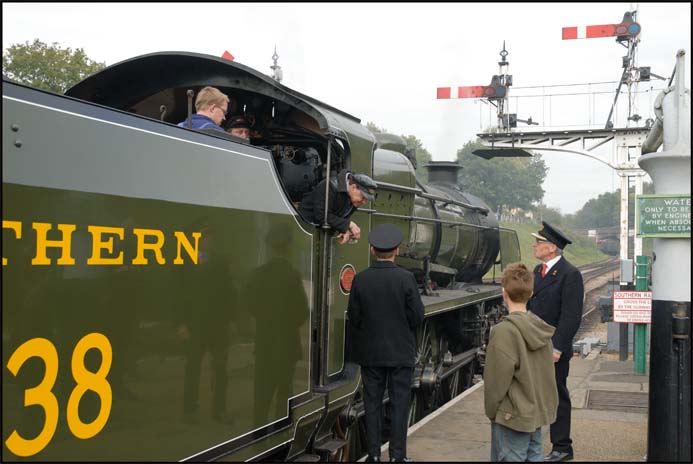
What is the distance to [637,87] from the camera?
43.1 feet

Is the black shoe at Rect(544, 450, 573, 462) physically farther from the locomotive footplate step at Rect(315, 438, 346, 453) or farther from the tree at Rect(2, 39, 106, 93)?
the tree at Rect(2, 39, 106, 93)

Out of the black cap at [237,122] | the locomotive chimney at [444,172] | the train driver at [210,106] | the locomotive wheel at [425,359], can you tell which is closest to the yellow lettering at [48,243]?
the train driver at [210,106]

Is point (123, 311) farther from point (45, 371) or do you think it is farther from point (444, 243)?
point (444, 243)

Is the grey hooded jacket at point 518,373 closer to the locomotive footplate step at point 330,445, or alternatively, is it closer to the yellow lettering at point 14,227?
the locomotive footplate step at point 330,445

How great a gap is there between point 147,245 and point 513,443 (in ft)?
7.03

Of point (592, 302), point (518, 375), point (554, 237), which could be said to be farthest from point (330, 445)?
point (592, 302)

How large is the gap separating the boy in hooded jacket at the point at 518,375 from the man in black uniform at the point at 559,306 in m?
1.21

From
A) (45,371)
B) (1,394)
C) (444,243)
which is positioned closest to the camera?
(1,394)

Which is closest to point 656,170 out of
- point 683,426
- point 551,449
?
point 683,426

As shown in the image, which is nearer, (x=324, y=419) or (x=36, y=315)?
(x=36, y=315)

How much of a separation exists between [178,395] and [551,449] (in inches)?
131

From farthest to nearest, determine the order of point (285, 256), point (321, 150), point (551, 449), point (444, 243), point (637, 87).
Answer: point (637, 87) < point (444, 243) < point (551, 449) < point (321, 150) < point (285, 256)

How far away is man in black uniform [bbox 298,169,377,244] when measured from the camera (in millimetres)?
4301

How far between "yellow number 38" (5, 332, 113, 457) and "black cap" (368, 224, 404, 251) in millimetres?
2263
